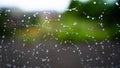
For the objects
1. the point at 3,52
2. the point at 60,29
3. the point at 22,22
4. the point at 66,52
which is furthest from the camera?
the point at 60,29

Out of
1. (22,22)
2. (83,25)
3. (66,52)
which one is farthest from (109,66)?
(83,25)

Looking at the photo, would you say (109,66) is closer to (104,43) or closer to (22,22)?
(104,43)

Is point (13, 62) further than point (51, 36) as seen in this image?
No

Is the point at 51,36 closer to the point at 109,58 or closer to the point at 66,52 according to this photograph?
the point at 66,52

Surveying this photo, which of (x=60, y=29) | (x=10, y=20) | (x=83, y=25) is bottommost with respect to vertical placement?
(x=83, y=25)

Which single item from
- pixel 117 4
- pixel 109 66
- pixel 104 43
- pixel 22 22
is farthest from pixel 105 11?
pixel 109 66

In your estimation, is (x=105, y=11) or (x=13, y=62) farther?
(x=105, y=11)

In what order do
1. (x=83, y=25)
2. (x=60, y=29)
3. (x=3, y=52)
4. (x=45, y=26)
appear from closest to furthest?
1. (x=3, y=52)
2. (x=45, y=26)
3. (x=60, y=29)
4. (x=83, y=25)

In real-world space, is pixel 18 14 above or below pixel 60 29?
above

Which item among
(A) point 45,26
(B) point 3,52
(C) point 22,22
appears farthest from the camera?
(A) point 45,26
